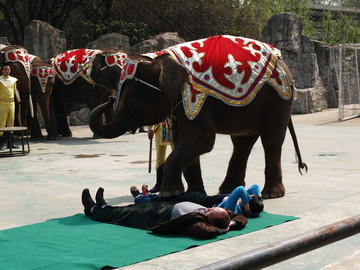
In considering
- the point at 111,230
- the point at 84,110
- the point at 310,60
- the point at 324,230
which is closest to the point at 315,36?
the point at 310,60

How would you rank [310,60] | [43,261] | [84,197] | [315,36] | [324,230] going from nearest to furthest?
1. [324,230]
2. [43,261]
3. [84,197]
4. [310,60]
5. [315,36]

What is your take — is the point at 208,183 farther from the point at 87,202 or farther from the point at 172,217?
the point at 172,217

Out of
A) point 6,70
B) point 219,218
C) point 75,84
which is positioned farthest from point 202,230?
point 75,84

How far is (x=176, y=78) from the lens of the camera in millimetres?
5922

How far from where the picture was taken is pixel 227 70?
613 centimetres

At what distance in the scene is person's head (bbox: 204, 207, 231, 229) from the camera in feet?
16.2

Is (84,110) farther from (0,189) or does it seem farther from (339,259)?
(339,259)

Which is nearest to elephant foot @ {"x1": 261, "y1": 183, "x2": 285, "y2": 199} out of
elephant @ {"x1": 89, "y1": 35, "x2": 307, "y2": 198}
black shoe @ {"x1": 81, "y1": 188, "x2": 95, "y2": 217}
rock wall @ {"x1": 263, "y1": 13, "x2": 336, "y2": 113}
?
elephant @ {"x1": 89, "y1": 35, "x2": 307, "y2": 198}

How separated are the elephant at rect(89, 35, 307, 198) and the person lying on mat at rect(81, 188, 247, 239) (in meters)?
0.58

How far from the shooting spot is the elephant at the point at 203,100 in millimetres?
5969

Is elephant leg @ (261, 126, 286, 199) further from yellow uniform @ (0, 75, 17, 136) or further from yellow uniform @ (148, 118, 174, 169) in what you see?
yellow uniform @ (0, 75, 17, 136)

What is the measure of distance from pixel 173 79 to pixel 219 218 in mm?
1495

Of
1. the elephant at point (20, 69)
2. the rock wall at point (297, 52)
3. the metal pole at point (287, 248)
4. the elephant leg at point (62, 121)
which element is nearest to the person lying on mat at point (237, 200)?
the metal pole at point (287, 248)

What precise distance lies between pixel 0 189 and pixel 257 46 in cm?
311
